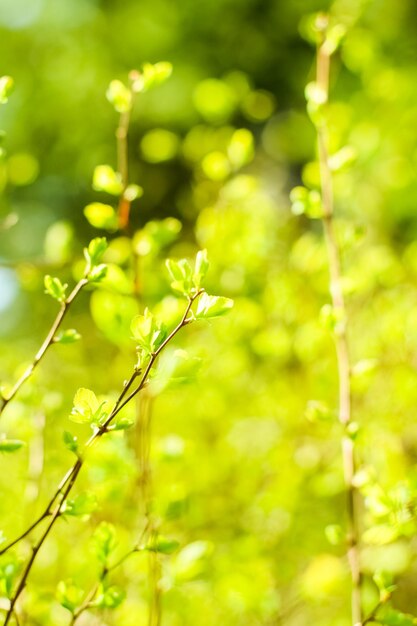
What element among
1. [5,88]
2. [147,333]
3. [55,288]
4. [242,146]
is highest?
[242,146]

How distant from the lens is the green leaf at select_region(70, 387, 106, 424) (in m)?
0.61

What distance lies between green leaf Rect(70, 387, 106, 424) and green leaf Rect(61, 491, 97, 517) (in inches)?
5.6

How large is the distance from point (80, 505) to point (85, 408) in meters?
0.16

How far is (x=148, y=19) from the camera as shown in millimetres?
5656

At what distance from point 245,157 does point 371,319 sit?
984mm

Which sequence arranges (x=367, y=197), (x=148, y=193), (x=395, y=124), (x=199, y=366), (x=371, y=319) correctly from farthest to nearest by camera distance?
(x=148, y=193) → (x=367, y=197) → (x=395, y=124) → (x=371, y=319) → (x=199, y=366)

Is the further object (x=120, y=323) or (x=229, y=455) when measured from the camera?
(x=229, y=455)

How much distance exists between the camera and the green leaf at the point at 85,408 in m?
0.61

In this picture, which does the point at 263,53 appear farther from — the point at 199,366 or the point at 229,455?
the point at 199,366

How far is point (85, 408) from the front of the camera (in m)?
0.61

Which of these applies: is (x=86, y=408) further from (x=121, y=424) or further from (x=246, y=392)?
(x=246, y=392)

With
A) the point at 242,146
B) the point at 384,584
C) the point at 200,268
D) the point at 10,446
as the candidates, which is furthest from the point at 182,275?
the point at 242,146

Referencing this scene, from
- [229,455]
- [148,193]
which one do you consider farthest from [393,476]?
[148,193]

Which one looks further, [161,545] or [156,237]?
[156,237]
